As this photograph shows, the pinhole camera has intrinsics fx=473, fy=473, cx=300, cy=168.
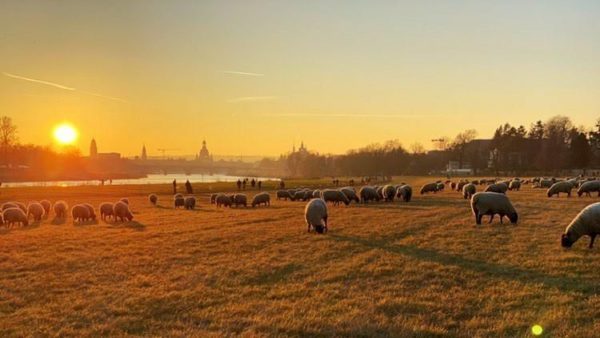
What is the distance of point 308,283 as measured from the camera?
12.9 meters

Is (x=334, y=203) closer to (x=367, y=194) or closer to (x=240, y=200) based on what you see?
(x=367, y=194)

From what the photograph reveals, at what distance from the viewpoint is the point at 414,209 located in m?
33.2

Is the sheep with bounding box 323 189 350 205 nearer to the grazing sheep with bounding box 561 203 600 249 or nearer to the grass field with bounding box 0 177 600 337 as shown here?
the grass field with bounding box 0 177 600 337

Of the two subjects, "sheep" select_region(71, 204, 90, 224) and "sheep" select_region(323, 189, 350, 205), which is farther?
"sheep" select_region(323, 189, 350, 205)

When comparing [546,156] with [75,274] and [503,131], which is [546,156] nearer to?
[503,131]

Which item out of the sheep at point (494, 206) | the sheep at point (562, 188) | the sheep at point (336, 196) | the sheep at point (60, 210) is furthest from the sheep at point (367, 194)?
the sheep at point (60, 210)

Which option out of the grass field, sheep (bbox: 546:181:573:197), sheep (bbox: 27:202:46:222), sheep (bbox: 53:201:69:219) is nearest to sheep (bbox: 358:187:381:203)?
sheep (bbox: 546:181:573:197)

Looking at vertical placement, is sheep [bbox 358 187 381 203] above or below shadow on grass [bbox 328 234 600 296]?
above

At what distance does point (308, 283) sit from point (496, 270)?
5469mm

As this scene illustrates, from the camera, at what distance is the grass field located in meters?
9.71

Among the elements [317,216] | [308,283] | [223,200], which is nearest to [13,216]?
[223,200]

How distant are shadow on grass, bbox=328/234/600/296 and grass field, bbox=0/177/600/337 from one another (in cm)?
5

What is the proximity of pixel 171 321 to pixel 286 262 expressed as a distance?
5.86 metres

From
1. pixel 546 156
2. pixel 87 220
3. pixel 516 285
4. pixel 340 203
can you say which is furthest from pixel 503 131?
pixel 516 285
